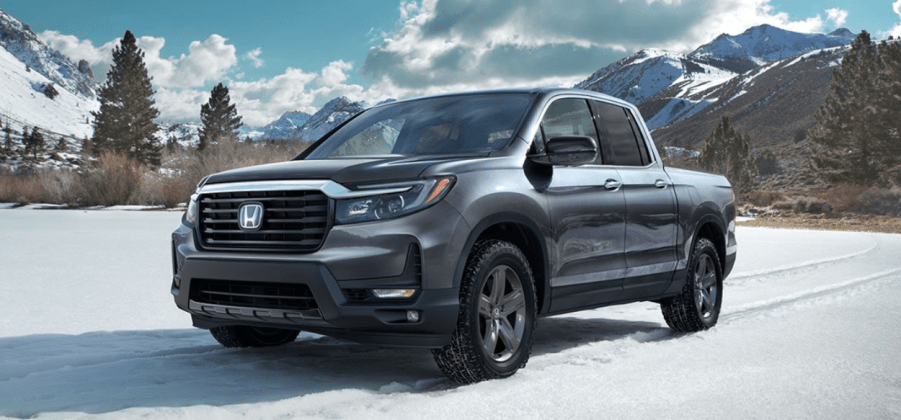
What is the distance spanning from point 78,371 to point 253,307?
133cm

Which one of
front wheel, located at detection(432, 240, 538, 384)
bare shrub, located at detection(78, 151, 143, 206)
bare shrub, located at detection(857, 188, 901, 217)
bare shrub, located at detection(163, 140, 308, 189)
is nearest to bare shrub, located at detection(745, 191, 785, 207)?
bare shrub, located at detection(857, 188, 901, 217)

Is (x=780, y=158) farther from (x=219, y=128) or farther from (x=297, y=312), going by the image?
(x=297, y=312)

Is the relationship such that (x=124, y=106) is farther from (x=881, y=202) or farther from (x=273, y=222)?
(x=273, y=222)

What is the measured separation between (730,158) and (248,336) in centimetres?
6409

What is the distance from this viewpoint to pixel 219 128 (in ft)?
276

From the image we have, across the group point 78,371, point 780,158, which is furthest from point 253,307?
point 780,158

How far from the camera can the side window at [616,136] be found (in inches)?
254

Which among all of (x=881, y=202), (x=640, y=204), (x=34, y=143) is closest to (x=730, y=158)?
(x=881, y=202)

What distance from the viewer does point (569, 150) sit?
17.1 ft

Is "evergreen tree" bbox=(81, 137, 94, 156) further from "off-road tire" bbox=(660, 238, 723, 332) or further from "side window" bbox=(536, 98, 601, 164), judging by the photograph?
"side window" bbox=(536, 98, 601, 164)

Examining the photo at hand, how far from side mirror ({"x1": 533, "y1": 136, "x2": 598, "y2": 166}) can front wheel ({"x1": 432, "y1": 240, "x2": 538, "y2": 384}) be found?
638 mm

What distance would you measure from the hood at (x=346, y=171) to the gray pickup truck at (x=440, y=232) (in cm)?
1

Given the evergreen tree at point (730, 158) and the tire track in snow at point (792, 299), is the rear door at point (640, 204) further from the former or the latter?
the evergreen tree at point (730, 158)

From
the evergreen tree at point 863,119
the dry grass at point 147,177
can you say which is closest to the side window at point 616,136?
the dry grass at point 147,177
